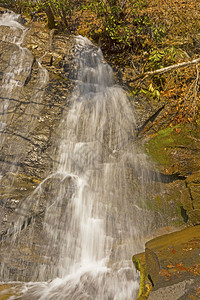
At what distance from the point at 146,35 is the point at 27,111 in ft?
22.5

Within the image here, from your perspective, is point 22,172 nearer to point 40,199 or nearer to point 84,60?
point 40,199

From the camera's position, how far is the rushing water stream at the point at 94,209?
15.4 feet

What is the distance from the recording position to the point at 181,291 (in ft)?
8.27

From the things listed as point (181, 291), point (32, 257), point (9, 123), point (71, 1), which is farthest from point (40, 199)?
point (71, 1)

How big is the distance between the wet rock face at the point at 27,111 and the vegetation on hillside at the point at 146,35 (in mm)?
2072

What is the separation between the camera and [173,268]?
302 cm

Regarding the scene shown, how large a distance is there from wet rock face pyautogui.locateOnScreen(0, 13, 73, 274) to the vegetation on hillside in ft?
6.80

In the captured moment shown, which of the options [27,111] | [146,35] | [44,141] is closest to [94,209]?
[44,141]

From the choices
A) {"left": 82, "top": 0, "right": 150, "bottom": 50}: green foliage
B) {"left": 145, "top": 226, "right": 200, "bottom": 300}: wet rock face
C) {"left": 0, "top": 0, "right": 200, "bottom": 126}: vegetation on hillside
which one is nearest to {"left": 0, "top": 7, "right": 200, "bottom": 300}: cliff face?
{"left": 145, "top": 226, "right": 200, "bottom": 300}: wet rock face

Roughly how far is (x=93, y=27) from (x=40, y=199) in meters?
8.81

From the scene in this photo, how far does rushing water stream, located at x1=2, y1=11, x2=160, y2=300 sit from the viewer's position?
185 inches

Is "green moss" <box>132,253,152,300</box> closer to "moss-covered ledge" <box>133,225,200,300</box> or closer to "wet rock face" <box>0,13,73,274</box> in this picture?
"moss-covered ledge" <box>133,225,200,300</box>

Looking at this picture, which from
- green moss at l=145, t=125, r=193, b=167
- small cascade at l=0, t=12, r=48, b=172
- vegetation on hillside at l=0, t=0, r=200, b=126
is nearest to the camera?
green moss at l=145, t=125, r=193, b=167

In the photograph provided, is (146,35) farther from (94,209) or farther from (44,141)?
(94,209)
